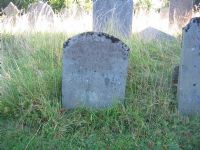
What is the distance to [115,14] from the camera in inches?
333

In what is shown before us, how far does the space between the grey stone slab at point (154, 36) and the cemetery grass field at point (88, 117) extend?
1966 mm

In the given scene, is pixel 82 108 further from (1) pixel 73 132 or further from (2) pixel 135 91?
(2) pixel 135 91

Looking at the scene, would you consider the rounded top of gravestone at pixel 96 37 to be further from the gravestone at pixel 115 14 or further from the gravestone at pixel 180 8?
the gravestone at pixel 180 8

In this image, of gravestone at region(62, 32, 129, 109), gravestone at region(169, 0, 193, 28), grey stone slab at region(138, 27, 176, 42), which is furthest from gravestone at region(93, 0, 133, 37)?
gravestone at region(62, 32, 129, 109)

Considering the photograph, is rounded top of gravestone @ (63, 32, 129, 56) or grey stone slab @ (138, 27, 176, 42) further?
grey stone slab @ (138, 27, 176, 42)

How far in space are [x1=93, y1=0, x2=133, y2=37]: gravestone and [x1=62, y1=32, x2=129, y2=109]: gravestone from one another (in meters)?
3.16

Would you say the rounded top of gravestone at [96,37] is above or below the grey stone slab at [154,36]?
below

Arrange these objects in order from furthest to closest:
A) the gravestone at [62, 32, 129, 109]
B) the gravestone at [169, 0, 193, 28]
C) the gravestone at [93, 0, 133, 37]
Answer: the gravestone at [169, 0, 193, 28], the gravestone at [93, 0, 133, 37], the gravestone at [62, 32, 129, 109]

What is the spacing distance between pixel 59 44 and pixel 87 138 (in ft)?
8.69

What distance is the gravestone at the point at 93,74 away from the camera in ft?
17.0

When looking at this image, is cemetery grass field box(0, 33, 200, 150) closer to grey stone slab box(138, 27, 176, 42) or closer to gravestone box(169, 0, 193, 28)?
grey stone slab box(138, 27, 176, 42)

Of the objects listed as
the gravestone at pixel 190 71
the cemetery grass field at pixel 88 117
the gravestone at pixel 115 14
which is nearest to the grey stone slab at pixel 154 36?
the gravestone at pixel 115 14

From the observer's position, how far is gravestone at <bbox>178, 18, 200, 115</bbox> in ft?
16.7

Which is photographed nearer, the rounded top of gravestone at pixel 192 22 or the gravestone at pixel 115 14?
the rounded top of gravestone at pixel 192 22
